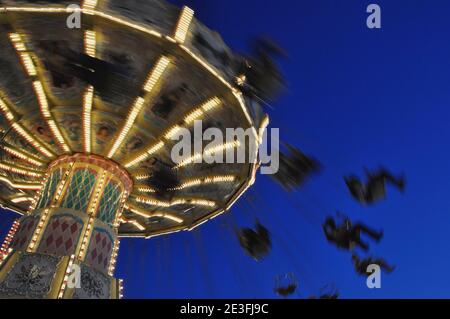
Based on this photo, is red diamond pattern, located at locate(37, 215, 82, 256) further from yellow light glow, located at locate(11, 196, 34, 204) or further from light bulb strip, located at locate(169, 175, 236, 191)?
yellow light glow, located at locate(11, 196, 34, 204)

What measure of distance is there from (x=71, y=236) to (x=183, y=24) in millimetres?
5495

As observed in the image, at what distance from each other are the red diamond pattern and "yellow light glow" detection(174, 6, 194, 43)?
16.7 feet

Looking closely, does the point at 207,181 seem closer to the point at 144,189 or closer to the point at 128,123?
the point at 144,189

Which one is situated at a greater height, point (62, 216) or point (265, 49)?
point (265, 49)

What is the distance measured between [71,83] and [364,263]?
854 cm

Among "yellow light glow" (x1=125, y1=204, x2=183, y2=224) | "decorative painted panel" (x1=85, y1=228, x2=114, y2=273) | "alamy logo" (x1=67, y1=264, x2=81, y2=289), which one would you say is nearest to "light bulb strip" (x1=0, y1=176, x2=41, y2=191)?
"yellow light glow" (x1=125, y1=204, x2=183, y2=224)

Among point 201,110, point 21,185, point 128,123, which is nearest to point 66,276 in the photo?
point 128,123

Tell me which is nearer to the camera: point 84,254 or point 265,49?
point 265,49

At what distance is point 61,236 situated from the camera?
961 centimetres

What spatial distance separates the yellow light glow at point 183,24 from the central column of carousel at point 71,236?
15.8 ft

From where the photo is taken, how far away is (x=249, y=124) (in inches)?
373

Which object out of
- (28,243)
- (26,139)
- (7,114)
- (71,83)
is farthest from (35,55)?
(28,243)

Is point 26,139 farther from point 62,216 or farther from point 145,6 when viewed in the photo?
point 145,6

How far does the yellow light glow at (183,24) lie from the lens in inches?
307
